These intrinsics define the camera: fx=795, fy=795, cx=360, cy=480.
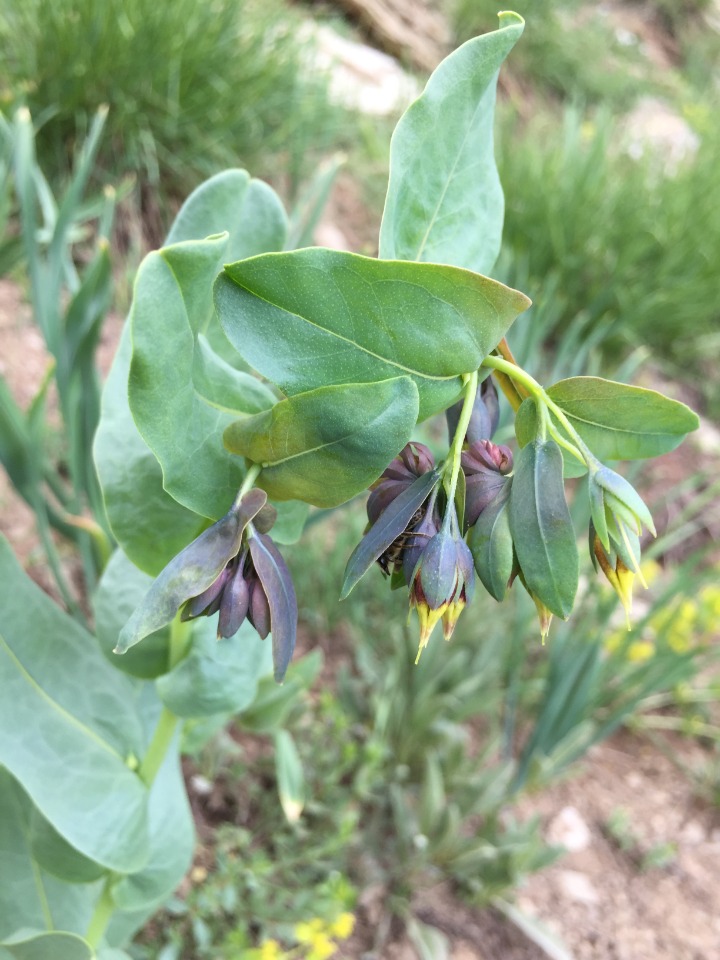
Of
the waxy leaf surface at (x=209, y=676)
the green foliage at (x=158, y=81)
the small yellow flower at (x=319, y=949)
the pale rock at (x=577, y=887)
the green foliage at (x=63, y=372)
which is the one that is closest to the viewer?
the waxy leaf surface at (x=209, y=676)

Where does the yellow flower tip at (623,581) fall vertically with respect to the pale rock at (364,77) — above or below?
above

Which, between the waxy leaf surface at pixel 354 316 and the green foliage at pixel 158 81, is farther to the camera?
the green foliage at pixel 158 81

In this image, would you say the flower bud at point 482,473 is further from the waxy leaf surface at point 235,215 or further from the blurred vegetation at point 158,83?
the blurred vegetation at point 158,83

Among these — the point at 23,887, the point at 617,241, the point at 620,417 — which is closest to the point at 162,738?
the point at 23,887

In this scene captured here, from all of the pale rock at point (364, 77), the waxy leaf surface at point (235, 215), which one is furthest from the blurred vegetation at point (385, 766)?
the pale rock at point (364, 77)

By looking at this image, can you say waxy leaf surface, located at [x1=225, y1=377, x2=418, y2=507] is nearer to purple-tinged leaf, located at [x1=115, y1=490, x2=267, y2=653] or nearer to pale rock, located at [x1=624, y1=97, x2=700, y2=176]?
purple-tinged leaf, located at [x1=115, y1=490, x2=267, y2=653]

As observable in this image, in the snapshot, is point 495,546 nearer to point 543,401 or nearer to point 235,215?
point 543,401

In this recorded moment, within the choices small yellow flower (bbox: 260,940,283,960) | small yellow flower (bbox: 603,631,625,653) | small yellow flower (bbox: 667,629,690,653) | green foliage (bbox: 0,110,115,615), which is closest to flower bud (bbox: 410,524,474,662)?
green foliage (bbox: 0,110,115,615)
